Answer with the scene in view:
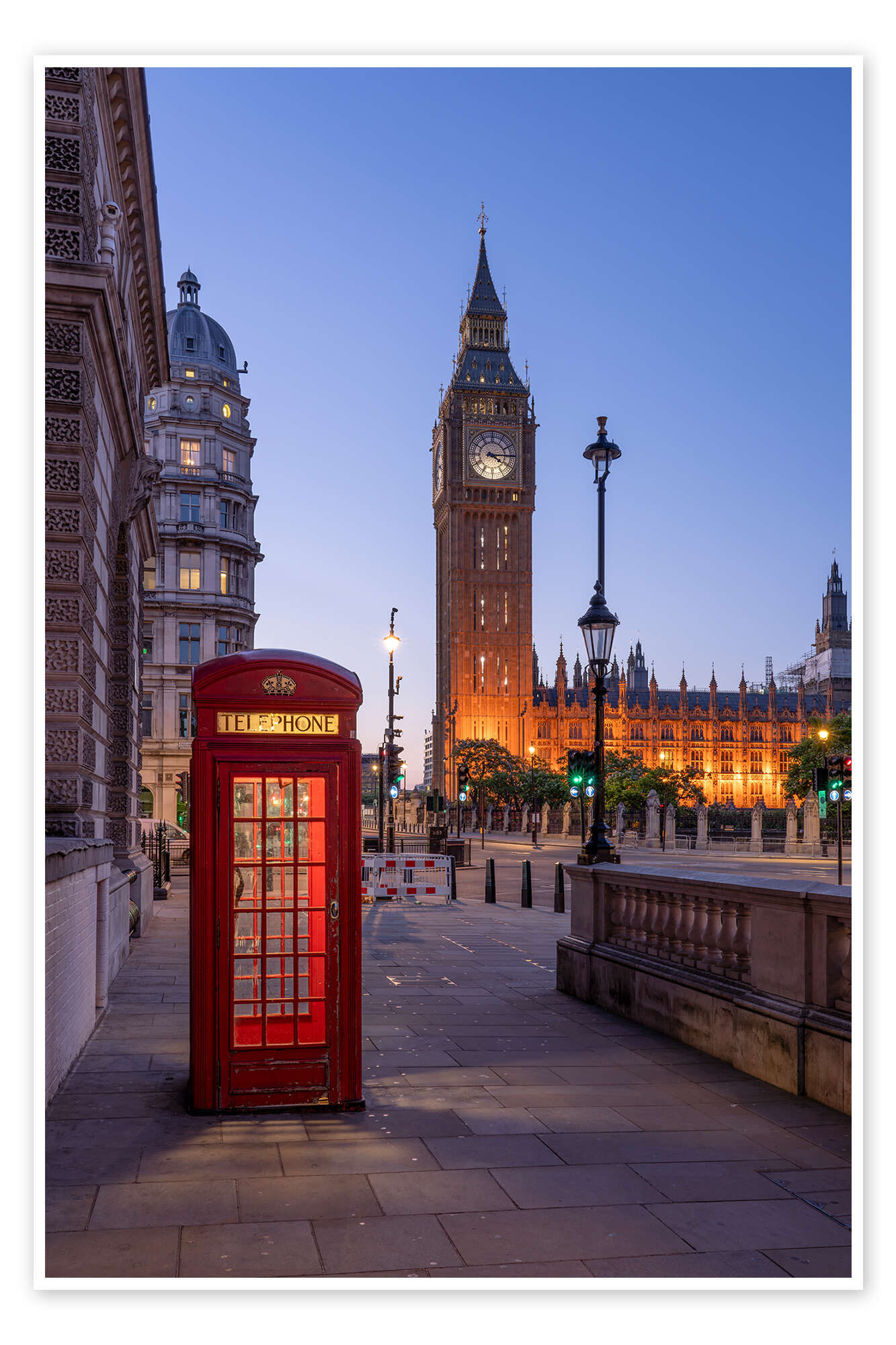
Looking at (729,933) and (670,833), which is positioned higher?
(729,933)

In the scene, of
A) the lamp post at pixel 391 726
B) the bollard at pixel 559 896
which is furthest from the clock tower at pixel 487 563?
the bollard at pixel 559 896

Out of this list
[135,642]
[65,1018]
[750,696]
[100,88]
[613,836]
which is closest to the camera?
[65,1018]

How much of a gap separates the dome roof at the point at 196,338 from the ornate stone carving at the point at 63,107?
42.1 metres

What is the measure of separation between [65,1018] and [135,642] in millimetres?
9374

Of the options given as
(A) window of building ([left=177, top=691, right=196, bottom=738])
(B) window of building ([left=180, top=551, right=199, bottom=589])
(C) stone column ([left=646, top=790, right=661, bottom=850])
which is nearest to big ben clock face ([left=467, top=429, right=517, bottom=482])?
(C) stone column ([left=646, top=790, right=661, bottom=850])

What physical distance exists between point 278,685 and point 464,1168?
9.58 ft

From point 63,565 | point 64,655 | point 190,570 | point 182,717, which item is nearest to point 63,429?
point 63,565

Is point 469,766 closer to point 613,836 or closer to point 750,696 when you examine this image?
point 613,836

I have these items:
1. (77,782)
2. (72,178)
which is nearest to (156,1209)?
(77,782)

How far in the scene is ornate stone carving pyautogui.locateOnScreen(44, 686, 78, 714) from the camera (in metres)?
8.69

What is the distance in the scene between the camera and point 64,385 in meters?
8.80

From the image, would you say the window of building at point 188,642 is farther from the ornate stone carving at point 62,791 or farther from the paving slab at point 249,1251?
the paving slab at point 249,1251

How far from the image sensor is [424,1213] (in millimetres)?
4957

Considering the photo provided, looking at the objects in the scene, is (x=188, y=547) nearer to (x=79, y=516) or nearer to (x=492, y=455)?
(x=79, y=516)
